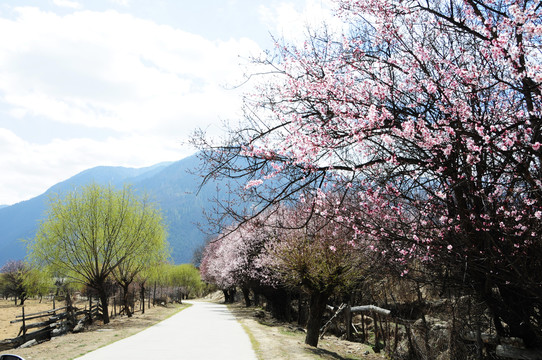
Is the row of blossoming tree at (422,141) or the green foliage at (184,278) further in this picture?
the green foliage at (184,278)

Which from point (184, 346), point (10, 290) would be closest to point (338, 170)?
point (184, 346)

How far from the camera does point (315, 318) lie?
14469 millimetres

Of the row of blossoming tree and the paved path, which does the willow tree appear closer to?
the paved path

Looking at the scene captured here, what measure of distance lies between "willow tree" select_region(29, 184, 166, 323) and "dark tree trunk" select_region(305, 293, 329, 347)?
44.8 feet

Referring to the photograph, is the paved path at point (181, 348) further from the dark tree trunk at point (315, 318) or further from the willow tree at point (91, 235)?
the willow tree at point (91, 235)

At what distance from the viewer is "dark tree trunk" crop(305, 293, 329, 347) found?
14.3m

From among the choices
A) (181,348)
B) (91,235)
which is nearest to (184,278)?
(91,235)

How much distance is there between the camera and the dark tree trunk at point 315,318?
14.3 m

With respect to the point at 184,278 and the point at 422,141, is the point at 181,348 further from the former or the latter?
the point at 184,278

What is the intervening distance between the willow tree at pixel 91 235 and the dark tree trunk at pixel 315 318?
1367cm

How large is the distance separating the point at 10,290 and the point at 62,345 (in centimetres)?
5928

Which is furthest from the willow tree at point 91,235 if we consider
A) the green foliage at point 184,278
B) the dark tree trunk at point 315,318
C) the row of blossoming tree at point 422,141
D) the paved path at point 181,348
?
the green foliage at point 184,278

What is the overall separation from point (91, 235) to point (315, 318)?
1503 centimetres

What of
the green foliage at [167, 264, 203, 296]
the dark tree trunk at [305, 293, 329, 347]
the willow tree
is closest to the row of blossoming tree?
the dark tree trunk at [305, 293, 329, 347]
